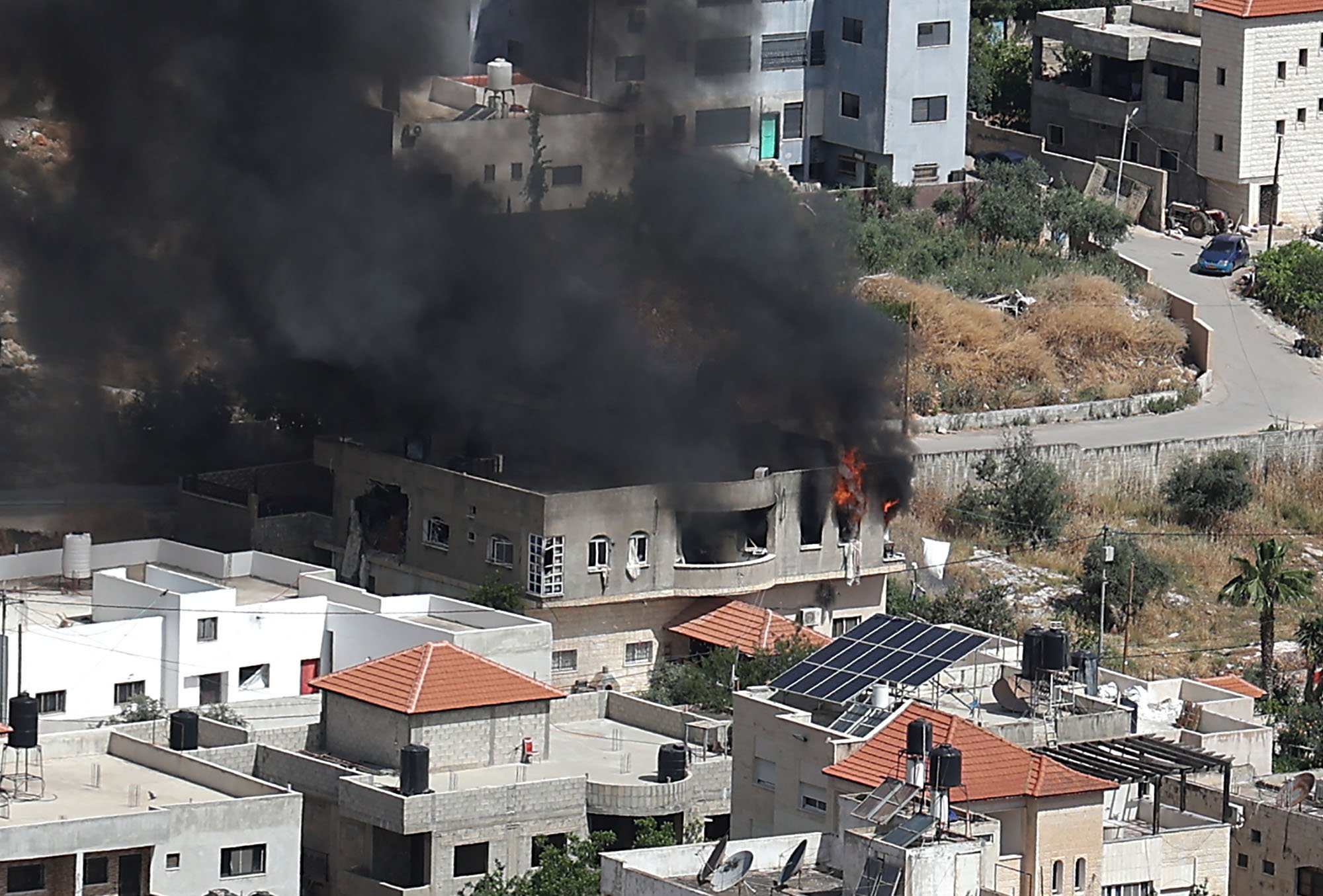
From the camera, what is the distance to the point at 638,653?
237ft

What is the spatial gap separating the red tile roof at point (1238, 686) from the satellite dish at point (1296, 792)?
7.19 metres

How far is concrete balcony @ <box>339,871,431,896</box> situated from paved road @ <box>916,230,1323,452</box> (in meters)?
24.6

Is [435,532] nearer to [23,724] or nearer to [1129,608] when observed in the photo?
[1129,608]

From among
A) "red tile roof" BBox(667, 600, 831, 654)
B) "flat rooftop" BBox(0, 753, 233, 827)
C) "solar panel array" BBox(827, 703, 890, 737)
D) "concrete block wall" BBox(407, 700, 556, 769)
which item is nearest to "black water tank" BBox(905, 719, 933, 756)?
"solar panel array" BBox(827, 703, 890, 737)

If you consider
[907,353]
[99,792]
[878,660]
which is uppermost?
[907,353]

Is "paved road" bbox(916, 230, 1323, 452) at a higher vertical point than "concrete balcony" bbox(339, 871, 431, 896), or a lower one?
higher

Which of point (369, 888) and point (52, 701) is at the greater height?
point (52, 701)

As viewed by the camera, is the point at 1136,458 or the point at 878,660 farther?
the point at 1136,458

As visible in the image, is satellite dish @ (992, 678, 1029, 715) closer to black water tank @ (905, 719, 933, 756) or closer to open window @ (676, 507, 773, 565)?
black water tank @ (905, 719, 933, 756)

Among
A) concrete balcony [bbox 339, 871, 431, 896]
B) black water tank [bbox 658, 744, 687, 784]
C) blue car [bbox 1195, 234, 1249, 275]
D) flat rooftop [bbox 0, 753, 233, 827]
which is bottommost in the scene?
concrete balcony [bbox 339, 871, 431, 896]

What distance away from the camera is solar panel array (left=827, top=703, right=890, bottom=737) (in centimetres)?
5659

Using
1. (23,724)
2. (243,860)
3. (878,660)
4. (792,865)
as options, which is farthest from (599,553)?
(792,865)

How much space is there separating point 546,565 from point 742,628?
10.5 ft

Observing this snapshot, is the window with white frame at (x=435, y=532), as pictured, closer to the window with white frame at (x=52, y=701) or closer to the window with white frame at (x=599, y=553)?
the window with white frame at (x=599, y=553)
